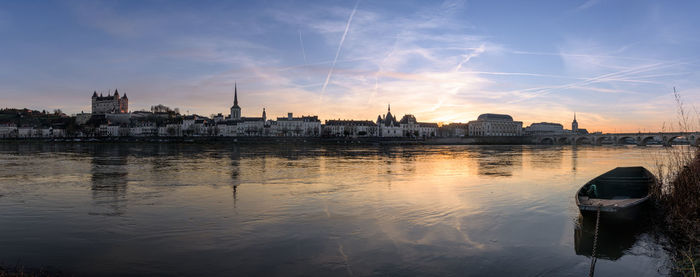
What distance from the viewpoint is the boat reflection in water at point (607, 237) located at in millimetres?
11680

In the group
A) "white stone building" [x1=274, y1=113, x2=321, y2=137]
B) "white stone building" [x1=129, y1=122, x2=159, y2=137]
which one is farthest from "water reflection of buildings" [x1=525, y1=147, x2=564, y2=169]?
"white stone building" [x1=129, y1=122, x2=159, y2=137]

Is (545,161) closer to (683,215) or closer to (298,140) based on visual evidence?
(683,215)

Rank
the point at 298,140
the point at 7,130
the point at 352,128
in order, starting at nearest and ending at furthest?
the point at 298,140
the point at 7,130
the point at 352,128

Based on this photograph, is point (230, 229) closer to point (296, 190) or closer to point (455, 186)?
point (296, 190)

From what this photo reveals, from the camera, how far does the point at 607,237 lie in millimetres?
13047

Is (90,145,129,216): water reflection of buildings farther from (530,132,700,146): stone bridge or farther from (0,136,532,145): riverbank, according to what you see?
(530,132,700,146): stone bridge

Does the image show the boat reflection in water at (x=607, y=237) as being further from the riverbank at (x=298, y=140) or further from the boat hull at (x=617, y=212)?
the riverbank at (x=298, y=140)

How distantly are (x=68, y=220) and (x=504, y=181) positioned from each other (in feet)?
76.2

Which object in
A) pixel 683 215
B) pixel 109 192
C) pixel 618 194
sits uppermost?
pixel 683 215

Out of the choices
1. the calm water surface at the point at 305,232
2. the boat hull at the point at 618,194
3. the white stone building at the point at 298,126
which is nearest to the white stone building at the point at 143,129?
the white stone building at the point at 298,126

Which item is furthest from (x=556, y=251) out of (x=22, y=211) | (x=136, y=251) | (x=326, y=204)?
(x=22, y=211)

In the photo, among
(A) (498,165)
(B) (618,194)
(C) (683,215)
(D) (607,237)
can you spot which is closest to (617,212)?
(D) (607,237)

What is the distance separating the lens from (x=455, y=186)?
80.7 ft

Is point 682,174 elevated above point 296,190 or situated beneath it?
elevated above
